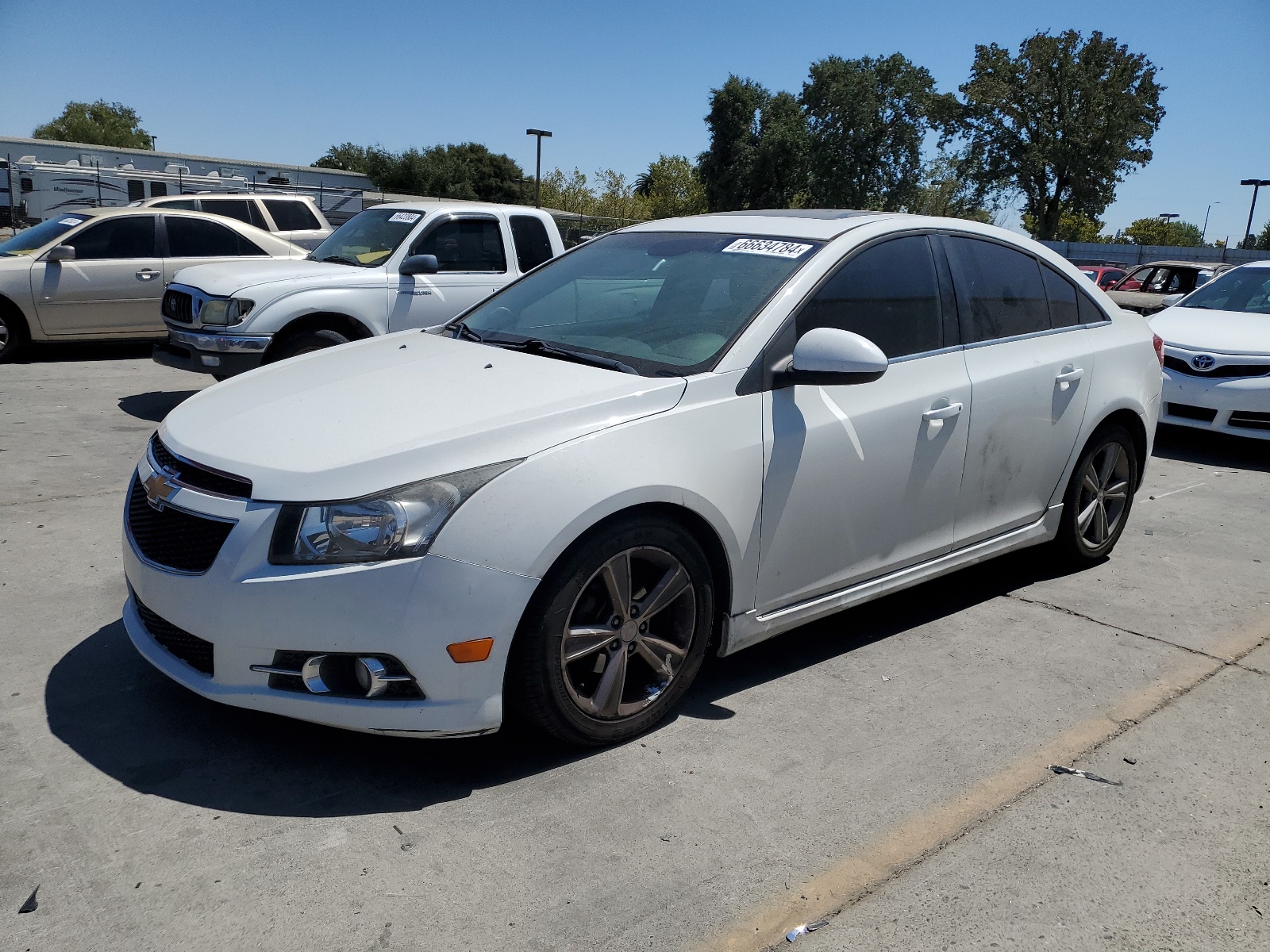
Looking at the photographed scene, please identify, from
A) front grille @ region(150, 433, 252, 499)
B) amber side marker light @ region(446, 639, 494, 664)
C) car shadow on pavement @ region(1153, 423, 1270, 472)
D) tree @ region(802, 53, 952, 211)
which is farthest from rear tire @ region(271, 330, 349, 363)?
tree @ region(802, 53, 952, 211)

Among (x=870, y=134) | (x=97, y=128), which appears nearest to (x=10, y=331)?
(x=870, y=134)

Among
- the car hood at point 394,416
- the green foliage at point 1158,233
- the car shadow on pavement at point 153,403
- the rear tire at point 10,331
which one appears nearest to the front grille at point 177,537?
the car hood at point 394,416

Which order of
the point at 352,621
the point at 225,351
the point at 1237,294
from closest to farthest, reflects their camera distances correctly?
the point at 352,621 → the point at 225,351 → the point at 1237,294

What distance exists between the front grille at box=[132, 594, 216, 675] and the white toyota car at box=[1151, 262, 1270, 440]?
26.0 ft

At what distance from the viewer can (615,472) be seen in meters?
3.06

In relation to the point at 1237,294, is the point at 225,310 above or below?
below

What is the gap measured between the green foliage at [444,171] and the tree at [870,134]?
85.2ft

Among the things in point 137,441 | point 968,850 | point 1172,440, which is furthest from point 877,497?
point 1172,440

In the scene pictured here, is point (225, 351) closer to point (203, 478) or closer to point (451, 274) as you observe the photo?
point (451, 274)

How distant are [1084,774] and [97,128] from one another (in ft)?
342

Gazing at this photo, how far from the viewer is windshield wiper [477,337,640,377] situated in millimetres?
3531

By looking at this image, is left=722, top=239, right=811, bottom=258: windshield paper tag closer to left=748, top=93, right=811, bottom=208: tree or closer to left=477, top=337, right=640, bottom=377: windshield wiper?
left=477, top=337, right=640, bottom=377: windshield wiper

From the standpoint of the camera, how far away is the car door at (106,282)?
10.9 meters

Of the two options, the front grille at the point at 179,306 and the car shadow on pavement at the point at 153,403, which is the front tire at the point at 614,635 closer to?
the car shadow on pavement at the point at 153,403
